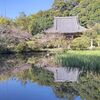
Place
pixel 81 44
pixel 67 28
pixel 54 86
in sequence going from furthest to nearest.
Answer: pixel 67 28, pixel 81 44, pixel 54 86

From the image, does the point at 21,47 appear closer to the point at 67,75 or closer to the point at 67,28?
the point at 67,28

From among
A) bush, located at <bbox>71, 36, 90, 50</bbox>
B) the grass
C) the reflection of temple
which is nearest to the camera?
the reflection of temple

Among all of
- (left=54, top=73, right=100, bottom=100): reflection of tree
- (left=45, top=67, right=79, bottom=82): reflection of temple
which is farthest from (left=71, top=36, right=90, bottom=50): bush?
(left=54, top=73, right=100, bottom=100): reflection of tree

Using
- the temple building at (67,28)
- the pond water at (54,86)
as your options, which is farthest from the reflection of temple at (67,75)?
the temple building at (67,28)

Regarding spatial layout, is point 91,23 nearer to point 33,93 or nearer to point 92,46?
point 92,46

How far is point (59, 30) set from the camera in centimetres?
4081

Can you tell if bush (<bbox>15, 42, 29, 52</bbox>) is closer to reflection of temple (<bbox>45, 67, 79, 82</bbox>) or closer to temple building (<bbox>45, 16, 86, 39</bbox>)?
temple building (<bbox>45, 16, 86, 39</bbox>)

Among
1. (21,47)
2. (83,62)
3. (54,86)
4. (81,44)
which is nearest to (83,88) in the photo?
(54,86)

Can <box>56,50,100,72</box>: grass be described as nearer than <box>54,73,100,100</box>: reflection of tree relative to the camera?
No

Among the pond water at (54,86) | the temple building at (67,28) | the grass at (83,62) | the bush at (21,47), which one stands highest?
the temple building at (67,28)

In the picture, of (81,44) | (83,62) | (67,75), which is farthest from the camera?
(81,44)

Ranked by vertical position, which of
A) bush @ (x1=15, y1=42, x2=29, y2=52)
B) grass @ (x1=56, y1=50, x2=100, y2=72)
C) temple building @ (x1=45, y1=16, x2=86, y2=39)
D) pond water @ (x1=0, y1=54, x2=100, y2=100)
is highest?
temple building @ (x1=45, y1=16, x2=86, y2=39)

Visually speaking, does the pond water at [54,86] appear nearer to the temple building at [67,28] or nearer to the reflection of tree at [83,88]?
the reflection of tree at [83,88]

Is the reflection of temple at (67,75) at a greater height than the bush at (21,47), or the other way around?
the bush at (21,47)
